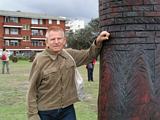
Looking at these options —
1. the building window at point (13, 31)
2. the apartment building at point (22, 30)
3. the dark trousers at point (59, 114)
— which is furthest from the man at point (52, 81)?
the building window at point (13, 31)

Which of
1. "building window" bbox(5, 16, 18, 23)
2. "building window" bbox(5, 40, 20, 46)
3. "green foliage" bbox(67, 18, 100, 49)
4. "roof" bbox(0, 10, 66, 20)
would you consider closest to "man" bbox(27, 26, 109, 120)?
"green foliage" bbox(67, 18, 100, 49)

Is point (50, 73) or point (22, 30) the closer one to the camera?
point (50, 73)

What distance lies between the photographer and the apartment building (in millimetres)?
82000

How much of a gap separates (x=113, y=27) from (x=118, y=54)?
9.0 inches

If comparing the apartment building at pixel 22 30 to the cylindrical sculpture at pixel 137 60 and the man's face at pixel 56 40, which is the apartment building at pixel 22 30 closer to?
the man's face at pixel 56 40

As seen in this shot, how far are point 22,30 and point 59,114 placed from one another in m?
82.5

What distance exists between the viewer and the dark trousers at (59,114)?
4.06 metres

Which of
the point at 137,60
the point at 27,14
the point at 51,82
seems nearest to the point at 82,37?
the point at 27,14

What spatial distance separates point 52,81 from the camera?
156 inches

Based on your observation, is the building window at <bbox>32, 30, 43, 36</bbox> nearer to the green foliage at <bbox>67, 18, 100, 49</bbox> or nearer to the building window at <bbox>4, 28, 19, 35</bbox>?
the building window at <bbox>4, 28, 19, 35</bbox>

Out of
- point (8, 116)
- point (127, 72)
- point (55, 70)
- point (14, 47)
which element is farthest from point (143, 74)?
point (14, 47)

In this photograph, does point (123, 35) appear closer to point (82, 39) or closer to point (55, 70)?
point (55, 70)

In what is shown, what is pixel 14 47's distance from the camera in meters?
82.3

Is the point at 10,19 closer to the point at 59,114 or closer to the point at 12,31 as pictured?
the point at 12,31
